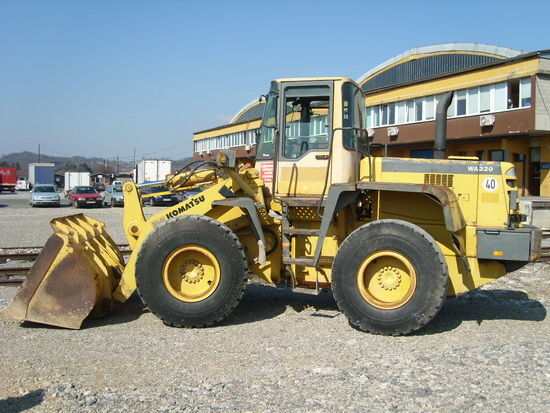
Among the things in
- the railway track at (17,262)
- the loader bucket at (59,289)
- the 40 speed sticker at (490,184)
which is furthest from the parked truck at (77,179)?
the 40 speed sticker at (490,184)

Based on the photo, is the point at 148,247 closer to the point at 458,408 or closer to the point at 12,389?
the point at 12,389

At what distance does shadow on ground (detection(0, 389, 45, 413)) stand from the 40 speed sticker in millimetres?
5234

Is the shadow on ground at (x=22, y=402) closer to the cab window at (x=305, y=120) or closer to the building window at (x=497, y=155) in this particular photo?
the cab window at (x=305, y=120)

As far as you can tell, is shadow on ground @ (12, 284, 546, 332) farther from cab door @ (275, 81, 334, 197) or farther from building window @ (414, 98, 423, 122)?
building window @ (414, 98, 423, 122)

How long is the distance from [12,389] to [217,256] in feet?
8.79

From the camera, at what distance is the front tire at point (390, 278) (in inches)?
247

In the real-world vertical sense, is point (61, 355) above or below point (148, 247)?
below

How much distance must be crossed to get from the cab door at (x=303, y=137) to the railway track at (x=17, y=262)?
4.31 meters

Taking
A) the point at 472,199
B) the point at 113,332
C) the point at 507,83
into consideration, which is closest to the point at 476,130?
the point at 507,83

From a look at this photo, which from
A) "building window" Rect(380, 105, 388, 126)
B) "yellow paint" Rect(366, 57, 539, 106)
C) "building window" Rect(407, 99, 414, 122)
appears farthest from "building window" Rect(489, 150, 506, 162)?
"building window" Rect(380, 105, 388, 126)

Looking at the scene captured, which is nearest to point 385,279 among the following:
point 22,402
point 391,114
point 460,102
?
point 22,402

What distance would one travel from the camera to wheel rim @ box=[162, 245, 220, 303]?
22.3ft

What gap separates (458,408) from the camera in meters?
4.46

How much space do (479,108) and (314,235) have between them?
28.1 meters
